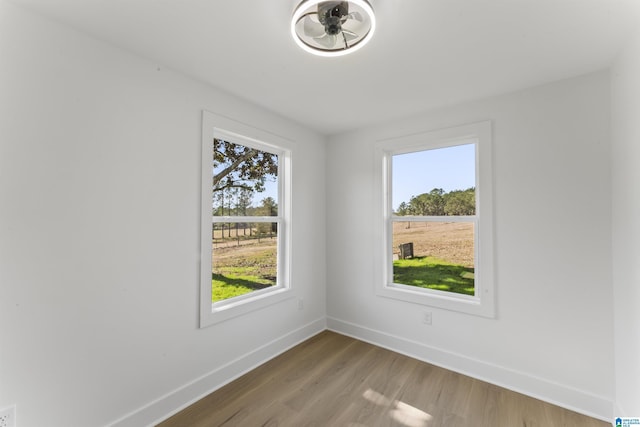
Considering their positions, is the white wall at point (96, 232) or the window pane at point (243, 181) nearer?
the white wall at point (96, 232)

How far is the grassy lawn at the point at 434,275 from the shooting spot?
2.59 m

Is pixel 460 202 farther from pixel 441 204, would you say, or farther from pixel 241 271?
pixel 241 271

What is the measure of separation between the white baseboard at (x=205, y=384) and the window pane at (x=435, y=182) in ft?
6.06

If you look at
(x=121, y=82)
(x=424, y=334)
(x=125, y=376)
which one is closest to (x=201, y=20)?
(x=121, y=82)

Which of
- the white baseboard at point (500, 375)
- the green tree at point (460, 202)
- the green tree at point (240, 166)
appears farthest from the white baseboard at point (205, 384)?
the green tree at point (460, 202)

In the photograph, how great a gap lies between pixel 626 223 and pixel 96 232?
3.20 meters

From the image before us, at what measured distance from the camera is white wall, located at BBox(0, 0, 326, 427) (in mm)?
Result: 1366

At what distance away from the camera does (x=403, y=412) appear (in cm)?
195

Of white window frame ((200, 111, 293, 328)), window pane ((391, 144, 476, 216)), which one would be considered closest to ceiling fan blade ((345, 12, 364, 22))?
white window frame ((200, 111, 293, 328))

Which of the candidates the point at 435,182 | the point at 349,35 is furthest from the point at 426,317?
the point at 349,35

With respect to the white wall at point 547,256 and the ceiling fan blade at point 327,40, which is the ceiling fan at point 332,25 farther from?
the white wall at point 547,256

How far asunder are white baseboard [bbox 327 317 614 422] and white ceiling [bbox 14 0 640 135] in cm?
231

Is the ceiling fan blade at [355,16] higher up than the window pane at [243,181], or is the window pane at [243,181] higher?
the ceiling fan blade at [355,16]

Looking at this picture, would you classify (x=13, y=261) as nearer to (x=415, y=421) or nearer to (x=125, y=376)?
(x=125, y=376)
